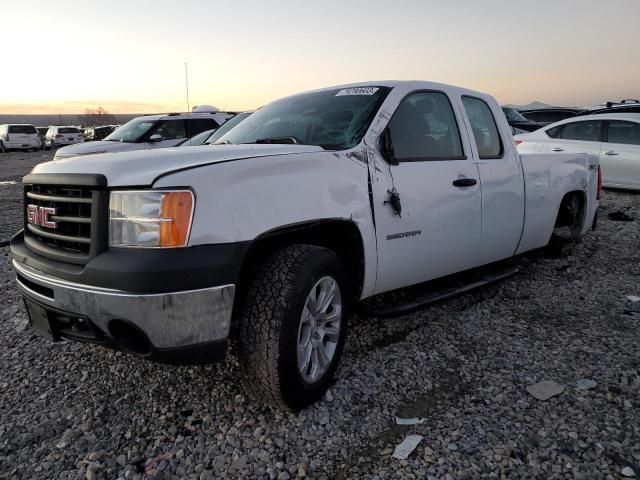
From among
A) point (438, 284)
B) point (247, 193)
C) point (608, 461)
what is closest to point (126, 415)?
point (247, 193)

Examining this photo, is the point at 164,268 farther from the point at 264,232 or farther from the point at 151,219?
the point at 264,232

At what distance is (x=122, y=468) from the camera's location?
7.65 feet

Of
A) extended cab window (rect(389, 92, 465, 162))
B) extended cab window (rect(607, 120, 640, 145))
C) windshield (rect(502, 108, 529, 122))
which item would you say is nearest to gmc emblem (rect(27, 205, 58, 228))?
extended cab window (rect(389, 92, 465, 162))

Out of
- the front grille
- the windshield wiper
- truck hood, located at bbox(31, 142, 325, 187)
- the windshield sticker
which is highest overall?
the windshield sticker

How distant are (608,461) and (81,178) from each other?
8.97 ft

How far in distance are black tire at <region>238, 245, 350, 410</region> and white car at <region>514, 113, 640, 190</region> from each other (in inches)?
322

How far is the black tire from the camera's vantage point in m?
2.42

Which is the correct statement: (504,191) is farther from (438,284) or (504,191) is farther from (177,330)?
(177,330)

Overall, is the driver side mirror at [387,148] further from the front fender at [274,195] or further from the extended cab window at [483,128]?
the extended cab window at [483,128]

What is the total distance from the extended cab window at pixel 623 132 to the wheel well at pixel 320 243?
29.6 feet

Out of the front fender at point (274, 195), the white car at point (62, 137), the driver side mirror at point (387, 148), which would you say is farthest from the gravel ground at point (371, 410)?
the white car at point (62, 137)

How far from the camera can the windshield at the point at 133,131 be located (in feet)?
36.4

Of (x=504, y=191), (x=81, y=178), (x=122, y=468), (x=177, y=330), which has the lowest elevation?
(x=122, y=468)

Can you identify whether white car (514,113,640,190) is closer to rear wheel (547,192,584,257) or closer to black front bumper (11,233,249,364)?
rear wheel (547,192,584,257)
